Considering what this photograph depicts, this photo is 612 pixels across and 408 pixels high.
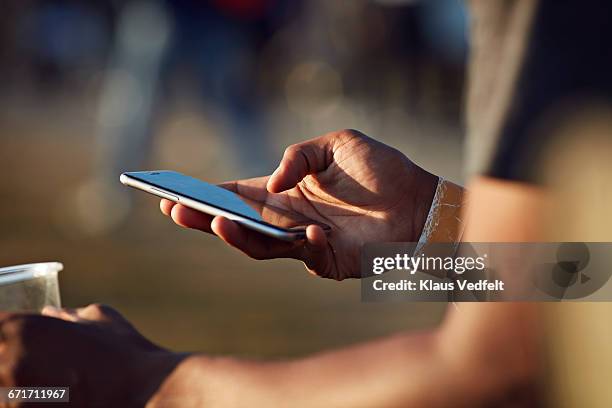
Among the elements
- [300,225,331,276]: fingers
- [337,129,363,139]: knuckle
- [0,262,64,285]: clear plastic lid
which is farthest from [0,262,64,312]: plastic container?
[337,129,363,139]: knuckle

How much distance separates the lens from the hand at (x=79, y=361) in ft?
4.69

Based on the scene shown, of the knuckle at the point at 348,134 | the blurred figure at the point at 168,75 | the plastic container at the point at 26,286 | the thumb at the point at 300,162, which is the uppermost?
the blurred figure at the point at 168,75

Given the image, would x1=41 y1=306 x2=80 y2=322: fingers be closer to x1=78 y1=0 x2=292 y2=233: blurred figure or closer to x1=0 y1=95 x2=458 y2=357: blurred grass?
x1=0 y1=95 x2=458 y2=357: blurred grass

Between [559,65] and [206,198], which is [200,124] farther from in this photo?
[559,65]

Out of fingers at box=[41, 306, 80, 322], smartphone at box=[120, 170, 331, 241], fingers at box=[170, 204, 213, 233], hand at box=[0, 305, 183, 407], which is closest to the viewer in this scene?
hand at box=[0, 305, 183, 407]

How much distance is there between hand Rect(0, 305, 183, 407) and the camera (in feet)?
4.69

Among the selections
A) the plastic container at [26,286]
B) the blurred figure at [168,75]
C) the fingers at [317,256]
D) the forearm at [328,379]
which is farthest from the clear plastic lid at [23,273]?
the blurred figure at [168,75]

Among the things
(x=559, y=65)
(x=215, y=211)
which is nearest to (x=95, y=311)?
(x=215, y=211)

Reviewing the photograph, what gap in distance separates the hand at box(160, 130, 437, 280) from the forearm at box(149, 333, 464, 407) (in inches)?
21.5

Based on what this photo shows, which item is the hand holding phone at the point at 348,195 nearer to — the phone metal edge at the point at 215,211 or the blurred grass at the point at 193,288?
the phone metal edge at the point at 215,211

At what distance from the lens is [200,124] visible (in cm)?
1076

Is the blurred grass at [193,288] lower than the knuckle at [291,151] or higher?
lower

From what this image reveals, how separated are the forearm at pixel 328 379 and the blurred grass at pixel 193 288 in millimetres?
2218

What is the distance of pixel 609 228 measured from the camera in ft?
3.97
